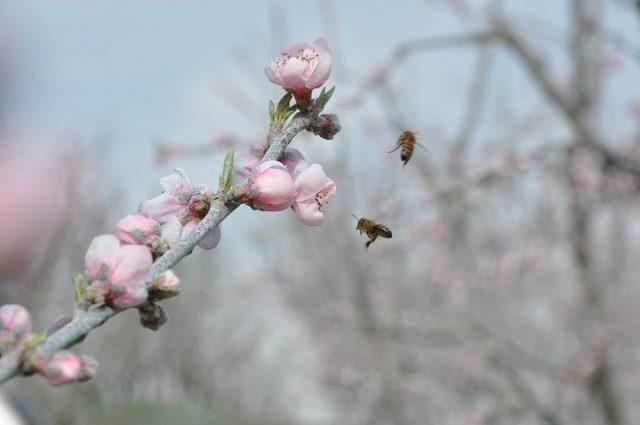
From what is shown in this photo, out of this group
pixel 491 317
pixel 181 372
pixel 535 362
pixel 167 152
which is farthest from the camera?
pixel 181 372

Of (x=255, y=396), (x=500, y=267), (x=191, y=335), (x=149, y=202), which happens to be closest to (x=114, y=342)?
(x=191, y=335)

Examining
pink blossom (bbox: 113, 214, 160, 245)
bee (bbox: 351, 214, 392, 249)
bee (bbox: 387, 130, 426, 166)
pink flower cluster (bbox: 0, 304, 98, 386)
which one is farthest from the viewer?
bee (bbox: 387, 130, 426, 166)

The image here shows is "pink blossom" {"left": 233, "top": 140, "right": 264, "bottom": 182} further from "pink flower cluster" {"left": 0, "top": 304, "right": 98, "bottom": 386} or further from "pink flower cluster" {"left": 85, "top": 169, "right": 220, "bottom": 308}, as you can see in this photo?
"pink flower cluster" {"left": 0, "top": 304, "right": 98, "bottom": 386}

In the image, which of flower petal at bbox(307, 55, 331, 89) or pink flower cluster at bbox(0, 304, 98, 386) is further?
flower petal at bbox(307, 55, 331, 89)

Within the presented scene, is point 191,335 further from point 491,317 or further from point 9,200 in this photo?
point 9,200

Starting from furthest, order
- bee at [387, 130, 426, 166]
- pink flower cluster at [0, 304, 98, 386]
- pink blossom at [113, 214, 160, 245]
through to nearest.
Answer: bee at [387, 130, 426, 166]
pink blossom at [113, 214, 160, 245]
pink flower cluster at [0, 304, 98, 386]

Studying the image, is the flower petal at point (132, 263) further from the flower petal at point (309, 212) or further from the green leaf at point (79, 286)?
the flower petal at point (309, 212)

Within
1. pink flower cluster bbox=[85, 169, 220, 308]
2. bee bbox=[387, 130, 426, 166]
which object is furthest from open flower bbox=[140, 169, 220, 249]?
bee bbox=[387, 130, 426, 166]

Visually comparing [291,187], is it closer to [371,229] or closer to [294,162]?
[294,162]
